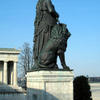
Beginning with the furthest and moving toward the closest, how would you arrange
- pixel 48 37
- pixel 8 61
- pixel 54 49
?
pixel 8 61 → pixel 48 37 → pixel 54 49

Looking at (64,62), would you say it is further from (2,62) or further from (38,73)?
(2,62)

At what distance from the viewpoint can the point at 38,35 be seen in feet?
29.2

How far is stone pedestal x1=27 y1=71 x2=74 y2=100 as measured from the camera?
7984 millimetres

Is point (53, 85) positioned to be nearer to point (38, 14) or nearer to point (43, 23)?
point (43, 23)

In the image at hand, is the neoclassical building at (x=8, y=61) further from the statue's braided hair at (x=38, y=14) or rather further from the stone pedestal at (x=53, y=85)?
the stone pedestal at (x=53, y=85)

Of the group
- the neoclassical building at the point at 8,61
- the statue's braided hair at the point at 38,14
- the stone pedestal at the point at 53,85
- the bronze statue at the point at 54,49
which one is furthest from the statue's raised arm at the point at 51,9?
the neoclassical building at the point at 8,61

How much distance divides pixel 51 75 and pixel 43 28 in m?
1.61

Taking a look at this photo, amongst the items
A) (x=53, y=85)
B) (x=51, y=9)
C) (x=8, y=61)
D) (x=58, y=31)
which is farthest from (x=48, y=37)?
(x=8, y=61)

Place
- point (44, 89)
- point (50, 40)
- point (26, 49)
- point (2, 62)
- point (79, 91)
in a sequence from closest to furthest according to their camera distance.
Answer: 1. point (44, 89)
2. point (50, 40)
3. point (79, 91)
4. point (26, 49)
5. point (2, 62)

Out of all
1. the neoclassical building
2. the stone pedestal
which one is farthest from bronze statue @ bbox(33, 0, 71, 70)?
the neoclassical building

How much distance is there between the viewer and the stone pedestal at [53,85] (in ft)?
26.2

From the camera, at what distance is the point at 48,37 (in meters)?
8.73

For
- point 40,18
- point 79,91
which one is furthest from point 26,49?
point 40,18

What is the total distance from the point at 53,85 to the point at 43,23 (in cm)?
208
